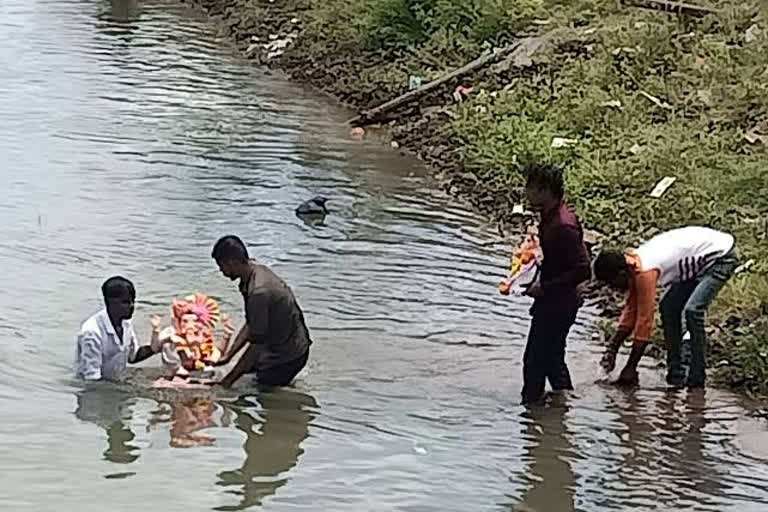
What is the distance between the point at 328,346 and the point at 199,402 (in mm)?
1573

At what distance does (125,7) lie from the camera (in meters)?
26.8

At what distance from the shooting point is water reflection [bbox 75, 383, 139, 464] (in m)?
8.43

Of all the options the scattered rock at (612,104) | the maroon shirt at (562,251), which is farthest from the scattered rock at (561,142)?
the maroon shirt at (562,251)

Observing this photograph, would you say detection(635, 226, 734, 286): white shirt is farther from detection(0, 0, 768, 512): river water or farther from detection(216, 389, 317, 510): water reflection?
detection(216, 389, 317, 510): water reflection

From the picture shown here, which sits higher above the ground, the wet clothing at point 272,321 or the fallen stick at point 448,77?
the fallen stick at point 448,77

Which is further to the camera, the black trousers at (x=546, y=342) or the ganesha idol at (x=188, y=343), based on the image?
the ganesha idol at (x=188, y=343)

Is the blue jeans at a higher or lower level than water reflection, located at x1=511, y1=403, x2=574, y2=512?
higher

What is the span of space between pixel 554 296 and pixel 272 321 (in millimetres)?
1752

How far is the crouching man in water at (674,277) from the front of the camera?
29.4ft

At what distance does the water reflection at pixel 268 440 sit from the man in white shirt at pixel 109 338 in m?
0.82

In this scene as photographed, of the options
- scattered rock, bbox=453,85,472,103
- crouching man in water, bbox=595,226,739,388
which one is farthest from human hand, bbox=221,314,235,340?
scattered rock, bbox=453,85,472,103

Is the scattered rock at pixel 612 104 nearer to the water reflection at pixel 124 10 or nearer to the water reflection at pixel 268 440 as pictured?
the water reflection at pixel 268 440

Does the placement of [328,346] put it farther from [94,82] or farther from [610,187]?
[94,82]

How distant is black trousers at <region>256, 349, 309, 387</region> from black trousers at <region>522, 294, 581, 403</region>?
142 centimetres
